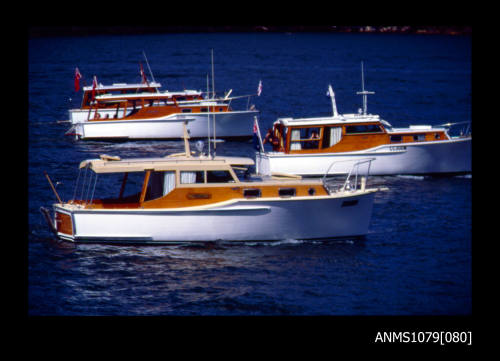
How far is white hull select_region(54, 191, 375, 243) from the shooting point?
27125 mm

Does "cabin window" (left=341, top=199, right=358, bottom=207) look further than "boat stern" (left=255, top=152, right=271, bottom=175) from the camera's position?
No

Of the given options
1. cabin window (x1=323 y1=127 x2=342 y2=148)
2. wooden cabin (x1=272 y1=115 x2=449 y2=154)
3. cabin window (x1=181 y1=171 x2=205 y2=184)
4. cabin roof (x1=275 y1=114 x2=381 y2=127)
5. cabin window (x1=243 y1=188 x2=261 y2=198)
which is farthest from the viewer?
cabin window (x1=323 y1=127 x2=342 y2=148)

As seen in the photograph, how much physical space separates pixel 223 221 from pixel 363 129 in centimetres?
1390

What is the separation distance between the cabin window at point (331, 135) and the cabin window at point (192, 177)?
42.1ft

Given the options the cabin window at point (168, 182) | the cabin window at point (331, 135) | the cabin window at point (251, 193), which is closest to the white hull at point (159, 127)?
the cabin window at point (331, 135)

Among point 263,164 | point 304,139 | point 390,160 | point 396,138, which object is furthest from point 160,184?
point 396,138

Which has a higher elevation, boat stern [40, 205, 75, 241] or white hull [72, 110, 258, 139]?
white hull [72, 110, 258, 139]

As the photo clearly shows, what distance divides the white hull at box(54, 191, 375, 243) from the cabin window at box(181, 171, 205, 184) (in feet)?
3.15

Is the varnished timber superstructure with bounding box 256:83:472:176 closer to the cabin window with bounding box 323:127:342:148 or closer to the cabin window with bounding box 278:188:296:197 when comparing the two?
the cabin window with bounding box 323:127:342:148

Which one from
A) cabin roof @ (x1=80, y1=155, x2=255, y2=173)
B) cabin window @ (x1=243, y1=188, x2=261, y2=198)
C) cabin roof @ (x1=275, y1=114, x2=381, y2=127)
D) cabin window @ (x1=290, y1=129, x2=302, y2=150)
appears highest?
cabin roof @ (x1=275, y1=114, x2=381, y2=127)

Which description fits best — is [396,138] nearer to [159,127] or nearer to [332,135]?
[332,135]

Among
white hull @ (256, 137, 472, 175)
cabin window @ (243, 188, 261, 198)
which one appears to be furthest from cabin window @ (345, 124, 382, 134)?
cabin window @ (243, 188, 261, 198)

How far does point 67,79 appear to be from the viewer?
278ft

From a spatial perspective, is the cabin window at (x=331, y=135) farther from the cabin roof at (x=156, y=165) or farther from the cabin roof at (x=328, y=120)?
the cabin roof at (x=156, y=165)
